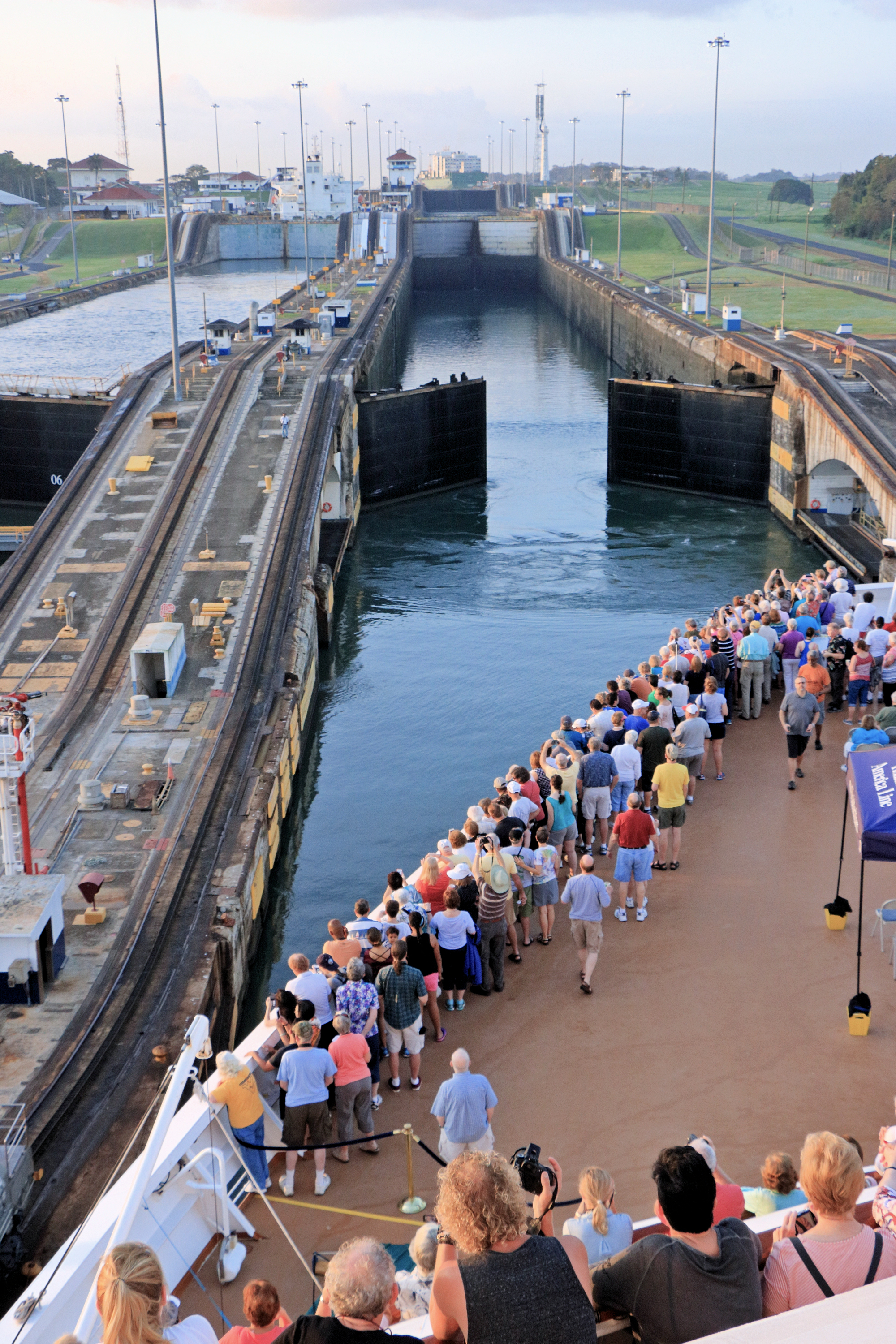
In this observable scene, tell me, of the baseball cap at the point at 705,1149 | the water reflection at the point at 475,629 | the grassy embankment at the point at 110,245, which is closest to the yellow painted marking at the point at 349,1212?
the baseball cap at the point at 705,1149

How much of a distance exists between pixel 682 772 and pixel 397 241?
104 m

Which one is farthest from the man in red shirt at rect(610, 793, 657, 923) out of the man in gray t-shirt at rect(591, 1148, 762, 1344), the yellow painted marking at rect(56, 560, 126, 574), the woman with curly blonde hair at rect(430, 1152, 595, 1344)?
the yellow painted marking at rect(56, 560, 126, 574)

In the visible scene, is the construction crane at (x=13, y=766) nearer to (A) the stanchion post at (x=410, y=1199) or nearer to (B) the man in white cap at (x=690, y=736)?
(A) the stanchion post at (x=410, y=1199)

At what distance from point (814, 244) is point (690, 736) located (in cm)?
10784

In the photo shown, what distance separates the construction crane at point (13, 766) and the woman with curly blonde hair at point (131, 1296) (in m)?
9.64

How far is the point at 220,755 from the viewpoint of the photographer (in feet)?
66.7

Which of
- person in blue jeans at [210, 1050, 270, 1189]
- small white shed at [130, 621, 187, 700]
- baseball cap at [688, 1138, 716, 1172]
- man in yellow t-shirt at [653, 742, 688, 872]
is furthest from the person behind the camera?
small white shed at [130, 621, 187, 700]

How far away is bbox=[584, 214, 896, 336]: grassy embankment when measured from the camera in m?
63.1

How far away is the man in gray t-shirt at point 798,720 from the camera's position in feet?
53.5

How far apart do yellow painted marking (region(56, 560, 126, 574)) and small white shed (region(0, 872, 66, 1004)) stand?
1422 centimetres

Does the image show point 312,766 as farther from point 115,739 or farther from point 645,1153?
point 645,1153

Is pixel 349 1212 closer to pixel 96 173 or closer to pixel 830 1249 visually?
pixel 830 1249

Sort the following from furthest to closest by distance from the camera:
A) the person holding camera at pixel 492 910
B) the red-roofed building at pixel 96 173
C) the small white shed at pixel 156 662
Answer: the red-roofed building at pixel 96 173, the small white shed at pixel 156 662, the person holding camera at pixel 492 910

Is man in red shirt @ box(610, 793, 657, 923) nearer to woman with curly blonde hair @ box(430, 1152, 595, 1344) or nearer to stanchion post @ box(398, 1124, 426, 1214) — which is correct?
stanchion post @ box(398, 1124, 426, 1214)
